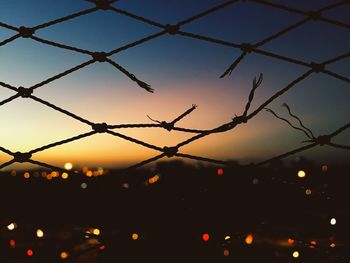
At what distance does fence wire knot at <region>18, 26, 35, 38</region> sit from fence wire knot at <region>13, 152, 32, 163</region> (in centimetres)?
56

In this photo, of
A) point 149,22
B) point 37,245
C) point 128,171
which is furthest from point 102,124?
point 37,245

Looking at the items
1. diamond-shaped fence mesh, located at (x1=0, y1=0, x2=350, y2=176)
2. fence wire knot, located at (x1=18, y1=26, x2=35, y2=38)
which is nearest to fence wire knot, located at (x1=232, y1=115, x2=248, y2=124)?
diamond-shaped fence mesh, located at (x1=0, y1=0, x2=350, y2=176)

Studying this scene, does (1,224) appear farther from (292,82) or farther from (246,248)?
Answer: (246,248)

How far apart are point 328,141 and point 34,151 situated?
1.35m

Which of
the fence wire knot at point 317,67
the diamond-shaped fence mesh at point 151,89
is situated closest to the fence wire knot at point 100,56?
the diamond-shaped fence mesh at point 151,89

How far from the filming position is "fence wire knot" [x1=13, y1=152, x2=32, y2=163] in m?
1.86

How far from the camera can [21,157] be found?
1.87 metres

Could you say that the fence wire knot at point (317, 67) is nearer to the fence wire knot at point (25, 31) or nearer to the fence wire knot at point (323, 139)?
the fence wire knot at point (323, 139)

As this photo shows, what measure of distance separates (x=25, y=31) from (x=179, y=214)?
603 inches

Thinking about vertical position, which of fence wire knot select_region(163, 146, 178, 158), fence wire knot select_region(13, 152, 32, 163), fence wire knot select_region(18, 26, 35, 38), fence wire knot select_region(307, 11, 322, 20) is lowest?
fence wire knot select_region(13, 152, 32, 163)

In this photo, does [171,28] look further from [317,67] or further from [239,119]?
[317,67]

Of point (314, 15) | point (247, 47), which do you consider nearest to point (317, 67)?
point (314, 15)

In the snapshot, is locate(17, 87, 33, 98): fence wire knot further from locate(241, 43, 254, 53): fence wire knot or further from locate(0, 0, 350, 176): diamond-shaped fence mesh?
locate(241, 43, 254, 53): fence wire knot

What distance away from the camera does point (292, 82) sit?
75.4 inches
